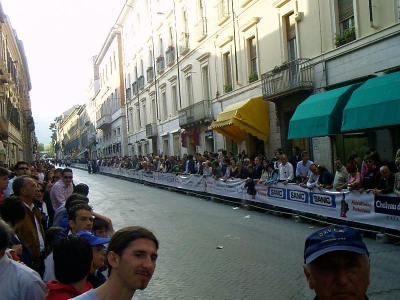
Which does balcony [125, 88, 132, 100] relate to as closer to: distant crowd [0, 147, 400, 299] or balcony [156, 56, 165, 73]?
balcony [156, 56, 165, 73]

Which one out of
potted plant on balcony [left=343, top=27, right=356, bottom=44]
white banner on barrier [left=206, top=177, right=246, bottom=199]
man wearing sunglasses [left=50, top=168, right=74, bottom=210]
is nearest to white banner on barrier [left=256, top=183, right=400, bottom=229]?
white banner on barrier [left=206, top=177, right=246, bottom=199]

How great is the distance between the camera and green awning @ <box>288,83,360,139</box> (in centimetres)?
1447

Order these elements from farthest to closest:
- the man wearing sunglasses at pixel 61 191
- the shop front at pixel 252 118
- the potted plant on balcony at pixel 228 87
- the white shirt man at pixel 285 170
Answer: the potted plant on balcony at pixel 228 87, the shop front at pixel 252 118, the white shirt man at pixel 285 170, the man wearing sunglasses at pixel 61 191

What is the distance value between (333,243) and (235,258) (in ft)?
21.9

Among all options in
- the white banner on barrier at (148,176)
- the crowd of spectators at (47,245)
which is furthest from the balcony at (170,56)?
the crowd of spectators at (47,245)

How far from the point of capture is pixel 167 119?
36125 millimetres

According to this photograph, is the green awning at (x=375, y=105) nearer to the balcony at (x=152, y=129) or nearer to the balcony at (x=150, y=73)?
the balcony at (x=152, y=129)

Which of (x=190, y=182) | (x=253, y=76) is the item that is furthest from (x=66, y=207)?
(x=253, y=76)

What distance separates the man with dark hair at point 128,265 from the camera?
226 centimetres

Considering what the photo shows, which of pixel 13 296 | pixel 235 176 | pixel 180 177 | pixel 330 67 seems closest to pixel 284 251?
pixel 13 296

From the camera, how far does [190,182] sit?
21.0 m

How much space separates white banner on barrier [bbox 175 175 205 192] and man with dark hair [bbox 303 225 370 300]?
57.2 ft

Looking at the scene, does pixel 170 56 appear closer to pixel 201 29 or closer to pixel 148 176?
pixel 201 29

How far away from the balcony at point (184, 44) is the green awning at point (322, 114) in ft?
52.0
